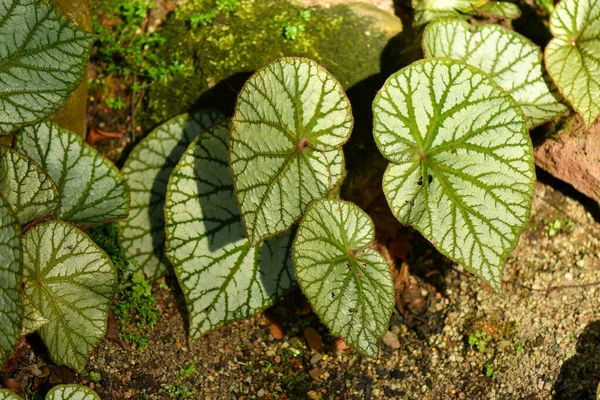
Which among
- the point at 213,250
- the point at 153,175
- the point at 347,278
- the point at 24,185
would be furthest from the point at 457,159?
the point at 24,185

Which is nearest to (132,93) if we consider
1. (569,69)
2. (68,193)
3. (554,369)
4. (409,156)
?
(68,193)

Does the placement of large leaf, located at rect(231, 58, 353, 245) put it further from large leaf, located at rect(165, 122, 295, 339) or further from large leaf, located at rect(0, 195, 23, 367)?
large leaf, located at rect(0, 195, 23, 367)

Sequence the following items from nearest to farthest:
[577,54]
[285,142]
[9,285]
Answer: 1. [9,285]
2. [285,142]
3. [577,54]

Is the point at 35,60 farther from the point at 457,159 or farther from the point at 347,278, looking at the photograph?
the point at 457,159

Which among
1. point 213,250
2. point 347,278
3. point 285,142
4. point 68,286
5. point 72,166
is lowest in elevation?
point 347,278

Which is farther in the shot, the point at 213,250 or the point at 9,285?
the point at 213,250

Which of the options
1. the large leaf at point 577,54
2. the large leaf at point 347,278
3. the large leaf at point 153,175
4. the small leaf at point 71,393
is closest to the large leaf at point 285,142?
the large leaf at point 347,278

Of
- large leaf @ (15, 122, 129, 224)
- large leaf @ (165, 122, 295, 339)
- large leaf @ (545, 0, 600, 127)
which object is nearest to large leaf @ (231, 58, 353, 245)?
large leaf @ (165, 122, 295, 339)
